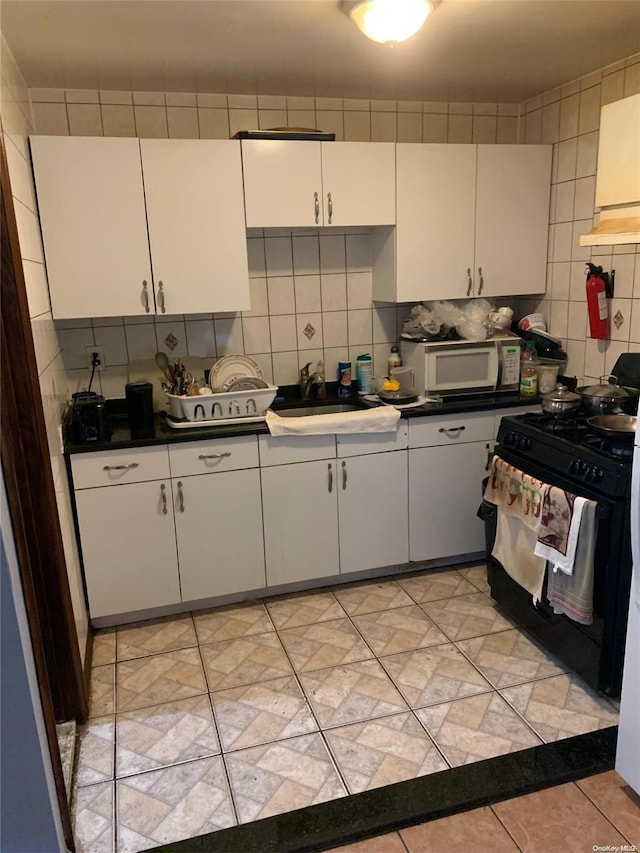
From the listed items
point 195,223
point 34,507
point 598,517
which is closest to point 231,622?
point 34,507

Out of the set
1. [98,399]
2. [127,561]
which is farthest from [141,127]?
[127,561]

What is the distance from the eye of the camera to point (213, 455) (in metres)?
2.74

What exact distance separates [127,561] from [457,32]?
97.8 inches

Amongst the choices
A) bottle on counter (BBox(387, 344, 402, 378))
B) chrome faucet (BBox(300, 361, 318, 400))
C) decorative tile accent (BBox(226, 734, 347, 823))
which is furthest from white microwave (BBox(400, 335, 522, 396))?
decorative tile accent (BBox(226, 734, 347, 823))

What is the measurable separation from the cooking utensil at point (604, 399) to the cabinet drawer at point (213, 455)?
1.40m

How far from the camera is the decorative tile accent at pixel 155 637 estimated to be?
8.68 feet

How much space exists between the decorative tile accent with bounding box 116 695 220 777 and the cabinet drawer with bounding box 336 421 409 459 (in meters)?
1.21

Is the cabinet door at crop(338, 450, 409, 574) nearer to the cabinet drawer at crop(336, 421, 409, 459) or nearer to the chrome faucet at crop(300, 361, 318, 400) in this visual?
the cabinet drawer at crop(336, 421, 409, 459)

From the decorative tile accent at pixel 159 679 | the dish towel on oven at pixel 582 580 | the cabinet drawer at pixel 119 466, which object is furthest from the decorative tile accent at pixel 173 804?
the dish towel on oven at pixel 582 580

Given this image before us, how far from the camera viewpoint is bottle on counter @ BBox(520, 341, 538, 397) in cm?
323

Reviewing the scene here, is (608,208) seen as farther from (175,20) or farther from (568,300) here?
(175,20)

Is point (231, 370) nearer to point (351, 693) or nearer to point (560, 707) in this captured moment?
point (351, 693)

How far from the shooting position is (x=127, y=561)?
8.97 ft

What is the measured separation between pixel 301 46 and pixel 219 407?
1.49 metres
